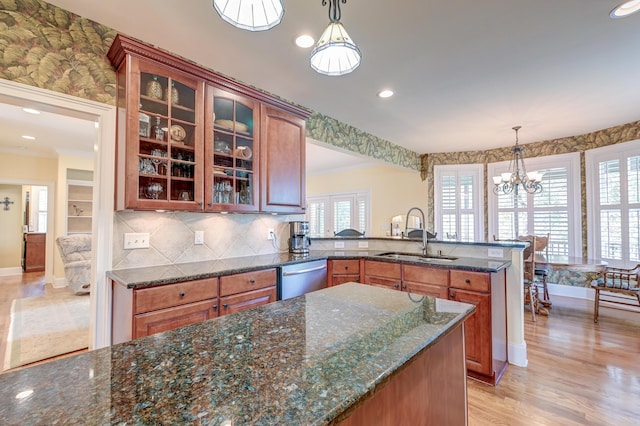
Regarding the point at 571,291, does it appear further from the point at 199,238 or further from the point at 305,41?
the point at 199,238

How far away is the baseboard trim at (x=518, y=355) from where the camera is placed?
99.8 inches

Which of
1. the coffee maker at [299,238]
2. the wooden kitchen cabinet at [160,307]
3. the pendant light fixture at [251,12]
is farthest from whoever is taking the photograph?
the coffee maker at [299,238]

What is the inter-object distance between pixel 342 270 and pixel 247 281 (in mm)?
1089

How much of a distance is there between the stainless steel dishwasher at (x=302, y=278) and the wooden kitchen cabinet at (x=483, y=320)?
118 centimetres

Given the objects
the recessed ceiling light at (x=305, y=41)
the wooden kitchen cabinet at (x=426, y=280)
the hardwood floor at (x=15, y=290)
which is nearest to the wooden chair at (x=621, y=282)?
the wooden kitchen cabinet at (x=426, y=280)

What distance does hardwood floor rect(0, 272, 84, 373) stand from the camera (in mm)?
3326

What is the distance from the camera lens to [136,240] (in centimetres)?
220

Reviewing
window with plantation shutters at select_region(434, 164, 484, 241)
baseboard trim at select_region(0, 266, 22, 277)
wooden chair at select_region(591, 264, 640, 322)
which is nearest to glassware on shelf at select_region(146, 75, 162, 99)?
wooden chair at select_region(591, 264, 640, 322)

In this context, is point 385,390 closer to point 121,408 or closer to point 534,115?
point 121,408

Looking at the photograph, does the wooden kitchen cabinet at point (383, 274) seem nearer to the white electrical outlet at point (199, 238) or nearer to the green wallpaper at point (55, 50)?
the white electrical outlet at point (199, 238)

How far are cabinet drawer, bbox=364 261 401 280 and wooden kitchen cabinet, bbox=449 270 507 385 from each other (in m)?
0.49

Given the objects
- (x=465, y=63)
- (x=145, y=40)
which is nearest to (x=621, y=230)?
(x=465, y=63)

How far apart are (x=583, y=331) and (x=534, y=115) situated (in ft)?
8.87

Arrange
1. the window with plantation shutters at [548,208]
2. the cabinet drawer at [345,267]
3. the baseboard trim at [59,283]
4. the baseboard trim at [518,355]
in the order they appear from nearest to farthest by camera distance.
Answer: the baseboard trim at [518,355]
the cabinet drawer at [345,267]
the window with plantation shutters at [548,208]
the baseboard trim at [59,283]
